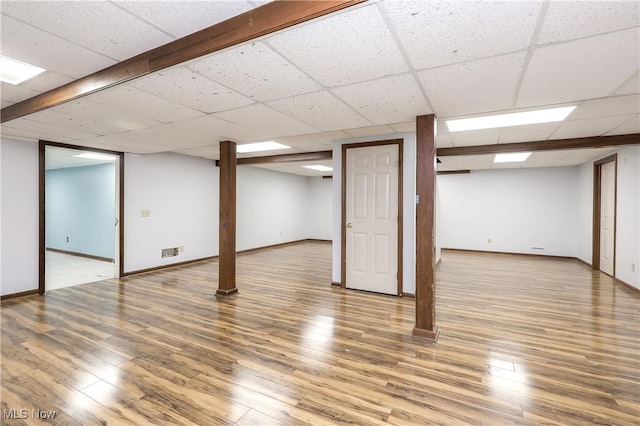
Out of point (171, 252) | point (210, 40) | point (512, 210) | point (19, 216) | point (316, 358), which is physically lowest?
point (316, 358)

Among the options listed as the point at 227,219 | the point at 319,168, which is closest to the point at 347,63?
the point at 227,219

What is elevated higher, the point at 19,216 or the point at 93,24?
the point at 93,24

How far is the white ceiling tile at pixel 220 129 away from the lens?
11.2ft

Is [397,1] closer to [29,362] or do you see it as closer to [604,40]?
[604,40]

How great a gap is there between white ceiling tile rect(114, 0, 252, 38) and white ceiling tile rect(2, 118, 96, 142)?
112 inches

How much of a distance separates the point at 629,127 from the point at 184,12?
16.5 feet

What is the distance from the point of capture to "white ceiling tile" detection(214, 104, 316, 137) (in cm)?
302

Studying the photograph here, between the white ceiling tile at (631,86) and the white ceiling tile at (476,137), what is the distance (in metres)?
1.49

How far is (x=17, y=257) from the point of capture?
435 cm

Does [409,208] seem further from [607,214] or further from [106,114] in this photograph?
[607,214]

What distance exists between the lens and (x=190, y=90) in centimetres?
247

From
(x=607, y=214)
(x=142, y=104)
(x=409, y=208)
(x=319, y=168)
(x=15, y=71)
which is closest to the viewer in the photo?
(x=15, y=71)

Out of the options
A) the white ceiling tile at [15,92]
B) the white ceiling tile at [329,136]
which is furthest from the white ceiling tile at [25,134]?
the white ceiling tile at [329,136]

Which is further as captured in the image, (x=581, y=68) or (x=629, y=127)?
(x=629, y=127)
